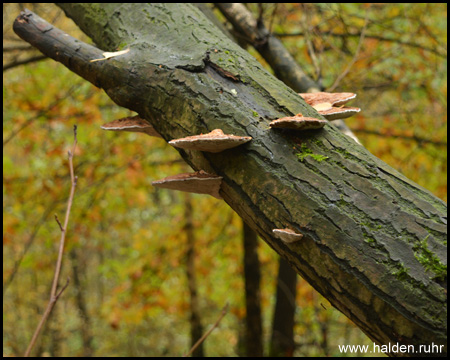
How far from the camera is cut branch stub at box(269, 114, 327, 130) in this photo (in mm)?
1433

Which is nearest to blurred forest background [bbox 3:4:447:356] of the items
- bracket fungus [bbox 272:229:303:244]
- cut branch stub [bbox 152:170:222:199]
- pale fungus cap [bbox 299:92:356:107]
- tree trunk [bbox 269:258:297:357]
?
tree trunk [bbox 269:258:297:357]

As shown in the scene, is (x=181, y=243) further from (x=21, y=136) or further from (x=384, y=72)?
(x=384, y=72)

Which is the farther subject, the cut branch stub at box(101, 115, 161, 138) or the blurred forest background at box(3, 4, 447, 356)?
the blurred forest background at box(3, 4, 447, 356)

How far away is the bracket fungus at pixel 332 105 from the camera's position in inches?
67.8

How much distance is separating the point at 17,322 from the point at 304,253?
41.5 feet

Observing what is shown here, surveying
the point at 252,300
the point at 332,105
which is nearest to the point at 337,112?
the point at 332,105

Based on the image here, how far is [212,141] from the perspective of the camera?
1.42 m

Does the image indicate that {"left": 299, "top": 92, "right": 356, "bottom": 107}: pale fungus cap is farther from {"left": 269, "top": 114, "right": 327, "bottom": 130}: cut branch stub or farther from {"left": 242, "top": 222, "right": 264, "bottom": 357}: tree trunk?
{"left": 242, "top": 222, "right": 264, "bottom": 357}: tree trunk

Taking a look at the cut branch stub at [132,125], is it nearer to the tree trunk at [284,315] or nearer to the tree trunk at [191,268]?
the tree trunk at [284,315]

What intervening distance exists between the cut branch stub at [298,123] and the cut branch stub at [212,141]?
130mm

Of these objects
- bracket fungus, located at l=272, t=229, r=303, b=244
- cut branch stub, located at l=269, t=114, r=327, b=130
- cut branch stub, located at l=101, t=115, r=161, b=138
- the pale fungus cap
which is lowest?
bracket fungus, located at l=272, t=229, r=303, b=244

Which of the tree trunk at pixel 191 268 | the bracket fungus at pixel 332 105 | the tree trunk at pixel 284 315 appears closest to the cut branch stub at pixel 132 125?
the bracket fungus at pixel 332 105

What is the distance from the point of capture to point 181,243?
7.10 m

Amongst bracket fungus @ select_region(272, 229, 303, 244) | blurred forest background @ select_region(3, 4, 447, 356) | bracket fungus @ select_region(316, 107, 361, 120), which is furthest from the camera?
blurred forest background @ select_region(3, 4, 447, 356)
